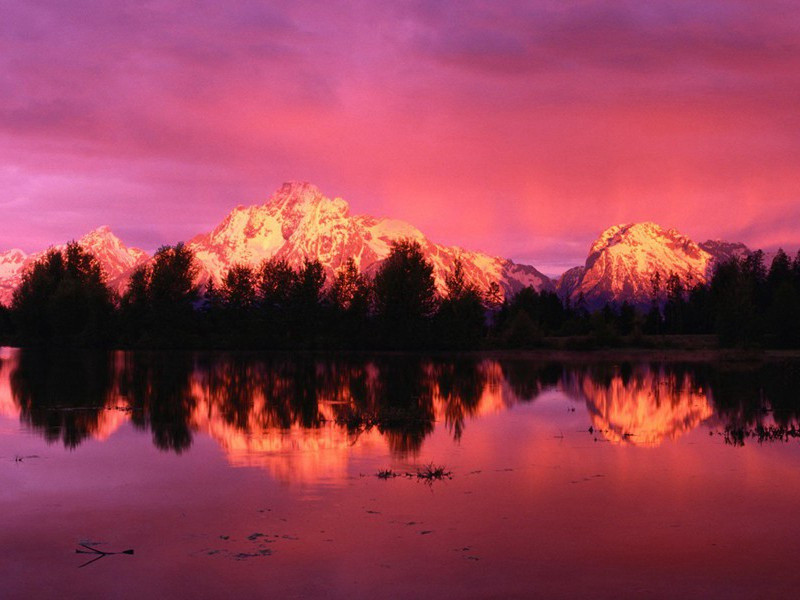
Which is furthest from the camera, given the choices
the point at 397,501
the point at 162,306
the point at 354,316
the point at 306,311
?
the point at 306,311

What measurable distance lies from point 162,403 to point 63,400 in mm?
5558

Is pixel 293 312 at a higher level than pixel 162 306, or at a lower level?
lower

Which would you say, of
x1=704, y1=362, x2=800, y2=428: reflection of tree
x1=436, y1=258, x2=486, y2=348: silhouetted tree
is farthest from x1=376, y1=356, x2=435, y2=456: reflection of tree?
x1=436, y1=258, x2=486, y2=348: silhouetted tree

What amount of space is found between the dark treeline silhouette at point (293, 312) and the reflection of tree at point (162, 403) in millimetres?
67568

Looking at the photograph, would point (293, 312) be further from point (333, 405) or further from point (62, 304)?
point (333, 405)

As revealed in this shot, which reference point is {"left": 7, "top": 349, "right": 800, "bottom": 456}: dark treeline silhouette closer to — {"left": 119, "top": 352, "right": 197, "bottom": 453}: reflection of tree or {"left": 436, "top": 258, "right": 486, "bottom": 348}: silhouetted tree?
{"left": 119, "top": 352, "right": 197, "bottom": 453}: reflection of tree

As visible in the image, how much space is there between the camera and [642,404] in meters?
41.6

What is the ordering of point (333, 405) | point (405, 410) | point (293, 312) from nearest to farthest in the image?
1. point (405, 410)
2. point (333, 405)
3. point (293, 312)

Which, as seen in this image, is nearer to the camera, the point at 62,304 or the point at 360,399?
the point at 360,399

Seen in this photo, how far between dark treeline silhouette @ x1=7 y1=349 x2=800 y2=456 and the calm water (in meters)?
0.32

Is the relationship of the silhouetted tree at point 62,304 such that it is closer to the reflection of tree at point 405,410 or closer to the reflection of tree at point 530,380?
the reflection of tree at point 530,380

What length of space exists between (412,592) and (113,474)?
472 inches

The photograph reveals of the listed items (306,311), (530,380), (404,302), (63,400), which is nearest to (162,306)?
(306,311)

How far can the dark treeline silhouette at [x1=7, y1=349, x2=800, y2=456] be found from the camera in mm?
31219
